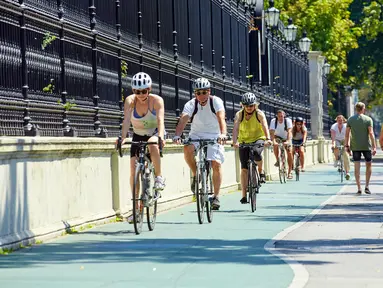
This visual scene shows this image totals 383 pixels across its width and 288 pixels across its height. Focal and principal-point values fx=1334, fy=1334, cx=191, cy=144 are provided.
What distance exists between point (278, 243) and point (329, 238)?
0.95 meters

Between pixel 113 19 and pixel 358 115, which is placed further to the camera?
pixel 358 115

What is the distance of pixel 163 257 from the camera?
11633mm

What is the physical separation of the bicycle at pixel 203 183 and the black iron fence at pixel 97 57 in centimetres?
124

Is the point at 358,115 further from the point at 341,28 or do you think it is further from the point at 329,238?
the point at 341,28

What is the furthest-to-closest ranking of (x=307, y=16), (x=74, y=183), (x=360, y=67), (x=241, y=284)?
(x=360, y=67) < (x=307, y=16) < (x=74, y=183) < (x=241, y=284)

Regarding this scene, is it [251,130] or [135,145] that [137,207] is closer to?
[135,145]

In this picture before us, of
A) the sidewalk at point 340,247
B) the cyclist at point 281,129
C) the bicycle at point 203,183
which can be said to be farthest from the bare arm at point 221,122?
the cyclist at point 281,129

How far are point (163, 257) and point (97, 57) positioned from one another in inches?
217

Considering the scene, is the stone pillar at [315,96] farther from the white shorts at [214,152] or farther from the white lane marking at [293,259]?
the white shorts at [214,152]

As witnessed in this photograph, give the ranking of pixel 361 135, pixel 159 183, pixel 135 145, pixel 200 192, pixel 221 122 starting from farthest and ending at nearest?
pixel 361 135 < pixel 221 122 < pixel 200 192 < pixel 159 183 < pixel 135 145

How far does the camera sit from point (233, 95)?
2936 centimetres

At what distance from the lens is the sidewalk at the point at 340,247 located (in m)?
10.0

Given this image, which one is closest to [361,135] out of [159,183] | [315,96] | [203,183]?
[203,183]

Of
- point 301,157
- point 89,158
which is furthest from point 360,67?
point 89,158
